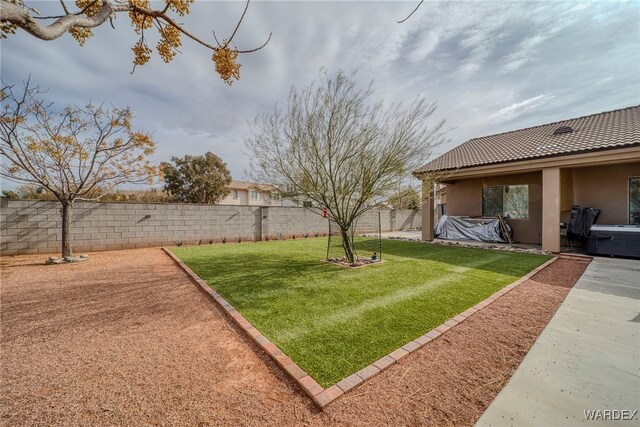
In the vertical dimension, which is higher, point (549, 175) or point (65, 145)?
point (65, 145)

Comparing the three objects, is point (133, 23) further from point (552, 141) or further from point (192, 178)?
point (192, 178)

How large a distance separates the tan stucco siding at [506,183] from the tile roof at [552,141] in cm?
139

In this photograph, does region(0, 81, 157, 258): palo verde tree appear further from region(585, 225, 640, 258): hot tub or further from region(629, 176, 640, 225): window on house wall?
region(629, 176, 640, 225): window on house wall

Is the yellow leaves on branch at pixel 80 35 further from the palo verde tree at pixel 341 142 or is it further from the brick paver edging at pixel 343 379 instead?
the palo verde tree at pixel 341 142

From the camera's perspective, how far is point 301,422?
6.08ft

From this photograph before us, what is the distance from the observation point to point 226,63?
2652mm

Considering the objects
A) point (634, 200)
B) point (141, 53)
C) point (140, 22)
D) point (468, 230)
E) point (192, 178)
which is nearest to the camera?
point (140, 22)

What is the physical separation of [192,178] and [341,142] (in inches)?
829

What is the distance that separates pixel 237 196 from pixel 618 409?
3499 cm

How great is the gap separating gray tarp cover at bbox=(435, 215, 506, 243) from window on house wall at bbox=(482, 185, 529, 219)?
0.96m

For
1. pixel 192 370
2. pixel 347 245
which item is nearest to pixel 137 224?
pixel 347 245

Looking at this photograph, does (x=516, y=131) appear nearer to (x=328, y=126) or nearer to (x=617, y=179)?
(x=617, y=179)

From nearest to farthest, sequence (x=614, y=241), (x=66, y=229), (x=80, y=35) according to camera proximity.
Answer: (x=80, y=35)
(x=66, y=229)
(x=614, y=241)

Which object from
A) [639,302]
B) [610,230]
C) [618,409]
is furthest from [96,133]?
[610,230]
